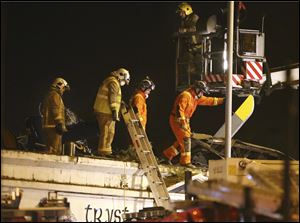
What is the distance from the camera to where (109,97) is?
41.0 ft

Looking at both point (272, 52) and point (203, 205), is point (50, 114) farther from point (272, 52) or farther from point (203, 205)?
point (272, 52)

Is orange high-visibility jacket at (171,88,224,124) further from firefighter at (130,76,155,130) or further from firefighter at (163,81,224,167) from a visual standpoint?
firefighter at (130,76,155,130)

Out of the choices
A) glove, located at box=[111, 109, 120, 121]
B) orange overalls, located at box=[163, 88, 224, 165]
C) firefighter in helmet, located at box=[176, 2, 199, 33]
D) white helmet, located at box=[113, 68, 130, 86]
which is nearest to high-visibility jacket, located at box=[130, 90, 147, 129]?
orange overalls, located at box=[163, 88, 224, 165]

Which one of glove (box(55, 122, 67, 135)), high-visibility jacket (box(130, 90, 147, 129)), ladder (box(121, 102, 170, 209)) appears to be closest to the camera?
ladder (box(121, 102, 170, 209))

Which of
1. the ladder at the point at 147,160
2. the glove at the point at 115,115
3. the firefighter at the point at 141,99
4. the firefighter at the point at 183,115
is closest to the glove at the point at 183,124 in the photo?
the firefighter at the point at 183,115

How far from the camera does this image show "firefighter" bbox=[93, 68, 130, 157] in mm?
12383

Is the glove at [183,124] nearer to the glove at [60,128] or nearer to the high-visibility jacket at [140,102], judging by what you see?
the high-visibility jacket at [140,102]

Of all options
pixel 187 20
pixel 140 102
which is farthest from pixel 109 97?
pixel 187 20

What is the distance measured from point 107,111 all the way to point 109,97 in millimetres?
246

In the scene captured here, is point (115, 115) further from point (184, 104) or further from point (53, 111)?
point (184, 104)

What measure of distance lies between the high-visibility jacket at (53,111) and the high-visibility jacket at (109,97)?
736mm

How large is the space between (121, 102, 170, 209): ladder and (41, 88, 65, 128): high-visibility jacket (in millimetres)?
1121

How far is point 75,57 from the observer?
19.2 metres

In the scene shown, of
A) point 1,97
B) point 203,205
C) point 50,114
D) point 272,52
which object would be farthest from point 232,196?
point 272,52
